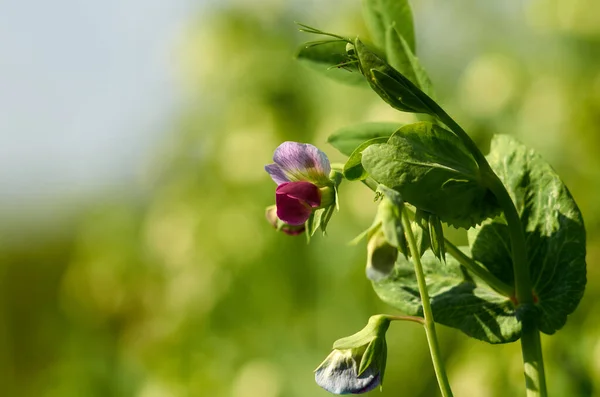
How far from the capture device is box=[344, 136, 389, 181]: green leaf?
0.33m

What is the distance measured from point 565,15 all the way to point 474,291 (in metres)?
0.82

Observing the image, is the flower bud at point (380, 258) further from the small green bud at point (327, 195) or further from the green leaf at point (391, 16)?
the green leaf at point (391, 16)

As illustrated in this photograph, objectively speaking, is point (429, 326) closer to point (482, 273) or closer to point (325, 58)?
point (482, 273)

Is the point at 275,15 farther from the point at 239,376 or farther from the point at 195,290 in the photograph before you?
the point at 239,376

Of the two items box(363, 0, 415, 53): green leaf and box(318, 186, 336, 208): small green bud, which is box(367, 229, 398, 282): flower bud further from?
box(363, 0, 415, 53): green leaf

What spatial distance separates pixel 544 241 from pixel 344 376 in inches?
5.0

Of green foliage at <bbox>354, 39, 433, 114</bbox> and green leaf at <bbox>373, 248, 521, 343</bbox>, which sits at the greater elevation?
green foliage at <bbox>354, 39, 433, 114</bbox>

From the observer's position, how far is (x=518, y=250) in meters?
0.33

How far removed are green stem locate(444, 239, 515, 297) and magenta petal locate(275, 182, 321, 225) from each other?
2.5 inches

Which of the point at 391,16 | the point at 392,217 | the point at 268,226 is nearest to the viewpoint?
the point at 392,217

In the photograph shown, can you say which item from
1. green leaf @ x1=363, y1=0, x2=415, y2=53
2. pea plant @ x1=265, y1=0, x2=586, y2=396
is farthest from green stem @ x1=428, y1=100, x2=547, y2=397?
green leaf @ x1=363, y1=0, x2=415, y2=53

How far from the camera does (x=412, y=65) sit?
1.24 ft

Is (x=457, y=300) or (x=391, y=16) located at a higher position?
(x=391, y=16)

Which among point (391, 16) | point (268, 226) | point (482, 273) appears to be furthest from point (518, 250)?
point (268, 226)
